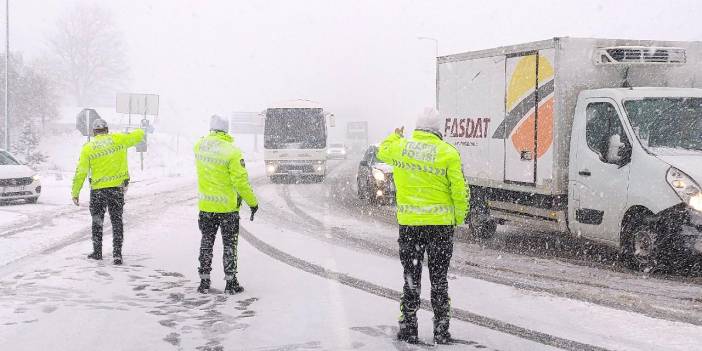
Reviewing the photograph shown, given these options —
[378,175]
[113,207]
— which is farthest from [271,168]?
[113,207]

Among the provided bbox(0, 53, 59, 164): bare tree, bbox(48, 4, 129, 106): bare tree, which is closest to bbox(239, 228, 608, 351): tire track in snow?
bbox(0, 53, 59, 164): bare tree

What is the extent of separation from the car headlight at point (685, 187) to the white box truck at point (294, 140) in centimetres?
1946

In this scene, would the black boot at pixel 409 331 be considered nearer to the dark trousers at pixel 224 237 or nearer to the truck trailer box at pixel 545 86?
the dark trousers at pixel 224 237

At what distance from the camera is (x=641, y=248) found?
9.02m

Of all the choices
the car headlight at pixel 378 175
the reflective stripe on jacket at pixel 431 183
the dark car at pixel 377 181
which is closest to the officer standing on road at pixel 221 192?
the reflective stripe on jacket at pixel 431 183

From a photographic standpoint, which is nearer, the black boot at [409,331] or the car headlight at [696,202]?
the black boot at [409,331]

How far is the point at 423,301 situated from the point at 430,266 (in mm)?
1690

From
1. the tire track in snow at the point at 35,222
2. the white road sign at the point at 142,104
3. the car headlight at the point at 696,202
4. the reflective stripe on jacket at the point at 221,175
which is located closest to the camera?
the reflective stripe on jacket at the point at 221,175

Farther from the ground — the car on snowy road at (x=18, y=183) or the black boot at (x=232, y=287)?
the car on snowy road at (x=18, y=183)

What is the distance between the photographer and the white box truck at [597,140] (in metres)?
8.73

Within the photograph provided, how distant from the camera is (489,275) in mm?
8820

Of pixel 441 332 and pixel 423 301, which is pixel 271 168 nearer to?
pixel 423 301

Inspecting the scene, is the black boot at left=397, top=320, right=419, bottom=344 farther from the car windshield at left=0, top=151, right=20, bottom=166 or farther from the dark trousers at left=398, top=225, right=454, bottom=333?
the car windshield at left=0, top=151, right=20, bottom=166

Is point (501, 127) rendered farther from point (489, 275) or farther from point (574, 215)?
point (489, 275)
